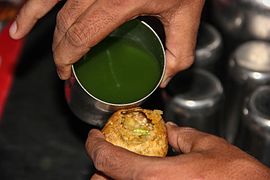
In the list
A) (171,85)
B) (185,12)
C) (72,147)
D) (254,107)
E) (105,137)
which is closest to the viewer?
(105,137)

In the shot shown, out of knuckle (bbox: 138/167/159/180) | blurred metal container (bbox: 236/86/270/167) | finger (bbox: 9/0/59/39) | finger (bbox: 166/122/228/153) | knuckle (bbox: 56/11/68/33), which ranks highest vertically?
knuckle (bbox: 56/11/68/33)

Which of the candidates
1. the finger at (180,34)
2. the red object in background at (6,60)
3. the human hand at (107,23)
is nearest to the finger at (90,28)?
the human hand at (107,23)

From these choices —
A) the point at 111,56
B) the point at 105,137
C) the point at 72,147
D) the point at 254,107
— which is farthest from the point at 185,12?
the point at 72,147

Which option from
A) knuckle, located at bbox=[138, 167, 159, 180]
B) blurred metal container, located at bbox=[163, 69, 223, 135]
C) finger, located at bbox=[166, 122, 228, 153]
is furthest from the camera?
blurred metal container, located at bbox=[163, 69, 223, 135]

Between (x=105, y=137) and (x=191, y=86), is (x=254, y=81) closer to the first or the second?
(x=191, y=86)

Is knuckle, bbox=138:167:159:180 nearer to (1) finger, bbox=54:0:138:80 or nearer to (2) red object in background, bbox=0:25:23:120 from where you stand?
(1) finger, bbox=54:0:138:80

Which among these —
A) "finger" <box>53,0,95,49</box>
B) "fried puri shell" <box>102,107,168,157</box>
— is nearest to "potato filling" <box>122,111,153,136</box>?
"fried puri shell" <box>102,107,168,157</box>

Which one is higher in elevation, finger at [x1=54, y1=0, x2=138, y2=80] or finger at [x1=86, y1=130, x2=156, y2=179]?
finger at [x1=54, y1=0, x2=138, y2=80]

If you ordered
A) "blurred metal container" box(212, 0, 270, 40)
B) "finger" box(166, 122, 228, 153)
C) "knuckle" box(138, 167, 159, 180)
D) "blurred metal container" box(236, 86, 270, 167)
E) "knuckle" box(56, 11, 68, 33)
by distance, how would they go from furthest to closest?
"blurred metal container" box(212, 0, 270, 40)
"blurred metal container" box(236, 86, 270, 167)
"knuckle" box(56, 11, 68, 33)
"finger" box(166, 122, 228, 153)
"knuckle" box(138, 167, 159, 180)
